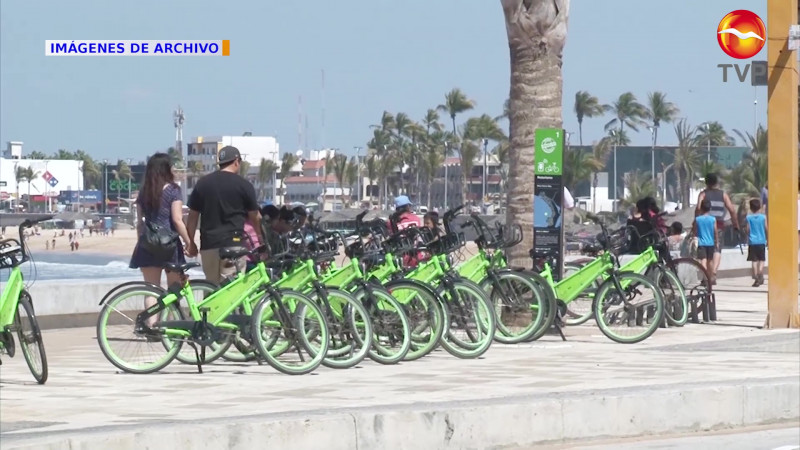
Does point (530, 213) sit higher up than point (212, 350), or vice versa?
point (530, 213)

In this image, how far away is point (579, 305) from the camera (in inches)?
639

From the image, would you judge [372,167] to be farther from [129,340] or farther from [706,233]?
[129,340]

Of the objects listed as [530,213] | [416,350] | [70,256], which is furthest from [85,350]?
[70,256]

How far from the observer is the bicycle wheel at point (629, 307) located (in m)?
15.3

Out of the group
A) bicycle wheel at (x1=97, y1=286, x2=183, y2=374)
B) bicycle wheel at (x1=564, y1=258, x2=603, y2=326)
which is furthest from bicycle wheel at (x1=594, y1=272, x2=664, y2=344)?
bicycle wheel at (x1=97, y1=286, x2=183, y2=374)

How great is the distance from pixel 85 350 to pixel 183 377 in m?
2.65

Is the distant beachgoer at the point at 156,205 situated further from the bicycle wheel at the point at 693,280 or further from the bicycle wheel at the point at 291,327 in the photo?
the bicycle wheel at the point at 693,280

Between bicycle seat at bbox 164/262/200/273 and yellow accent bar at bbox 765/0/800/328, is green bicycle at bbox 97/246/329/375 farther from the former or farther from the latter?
yellow accent bar at bbox 765/0/800/328

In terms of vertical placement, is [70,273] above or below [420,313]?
below

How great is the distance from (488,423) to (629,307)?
6.04 meters

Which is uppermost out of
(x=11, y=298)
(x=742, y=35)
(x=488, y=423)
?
(x=742, y=35)

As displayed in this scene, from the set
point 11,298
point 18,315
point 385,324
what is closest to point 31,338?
point 18,315

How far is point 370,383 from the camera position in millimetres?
11594

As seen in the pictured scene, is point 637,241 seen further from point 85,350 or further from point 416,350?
point 85,350
